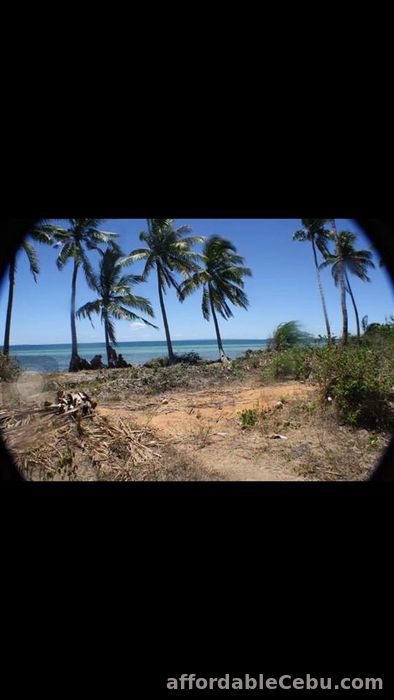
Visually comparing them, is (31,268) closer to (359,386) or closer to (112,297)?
(112,297)

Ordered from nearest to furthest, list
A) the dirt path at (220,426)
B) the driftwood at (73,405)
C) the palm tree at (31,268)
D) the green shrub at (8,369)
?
the dirt path at (220,426) → the driftwood at (73,405) → the green shrub at (8,369) → the palm tree at (31,268)

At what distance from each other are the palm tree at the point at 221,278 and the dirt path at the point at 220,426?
772cm

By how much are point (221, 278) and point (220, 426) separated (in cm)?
1163

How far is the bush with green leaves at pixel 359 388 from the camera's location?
5.58 meters

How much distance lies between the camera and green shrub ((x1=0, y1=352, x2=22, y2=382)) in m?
8.15

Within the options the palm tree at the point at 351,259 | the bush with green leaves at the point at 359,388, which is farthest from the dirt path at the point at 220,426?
the palm tree at the point at 351,259

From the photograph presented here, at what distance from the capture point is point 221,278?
1661 cm

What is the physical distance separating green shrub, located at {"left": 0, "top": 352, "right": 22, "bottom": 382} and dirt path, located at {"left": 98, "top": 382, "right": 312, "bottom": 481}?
2.68 meters

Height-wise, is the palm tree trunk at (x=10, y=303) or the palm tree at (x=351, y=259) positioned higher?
the palm tree at (x=351, y=259)

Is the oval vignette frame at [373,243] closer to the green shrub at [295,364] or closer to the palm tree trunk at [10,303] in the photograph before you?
the green shrub at [295,364]
